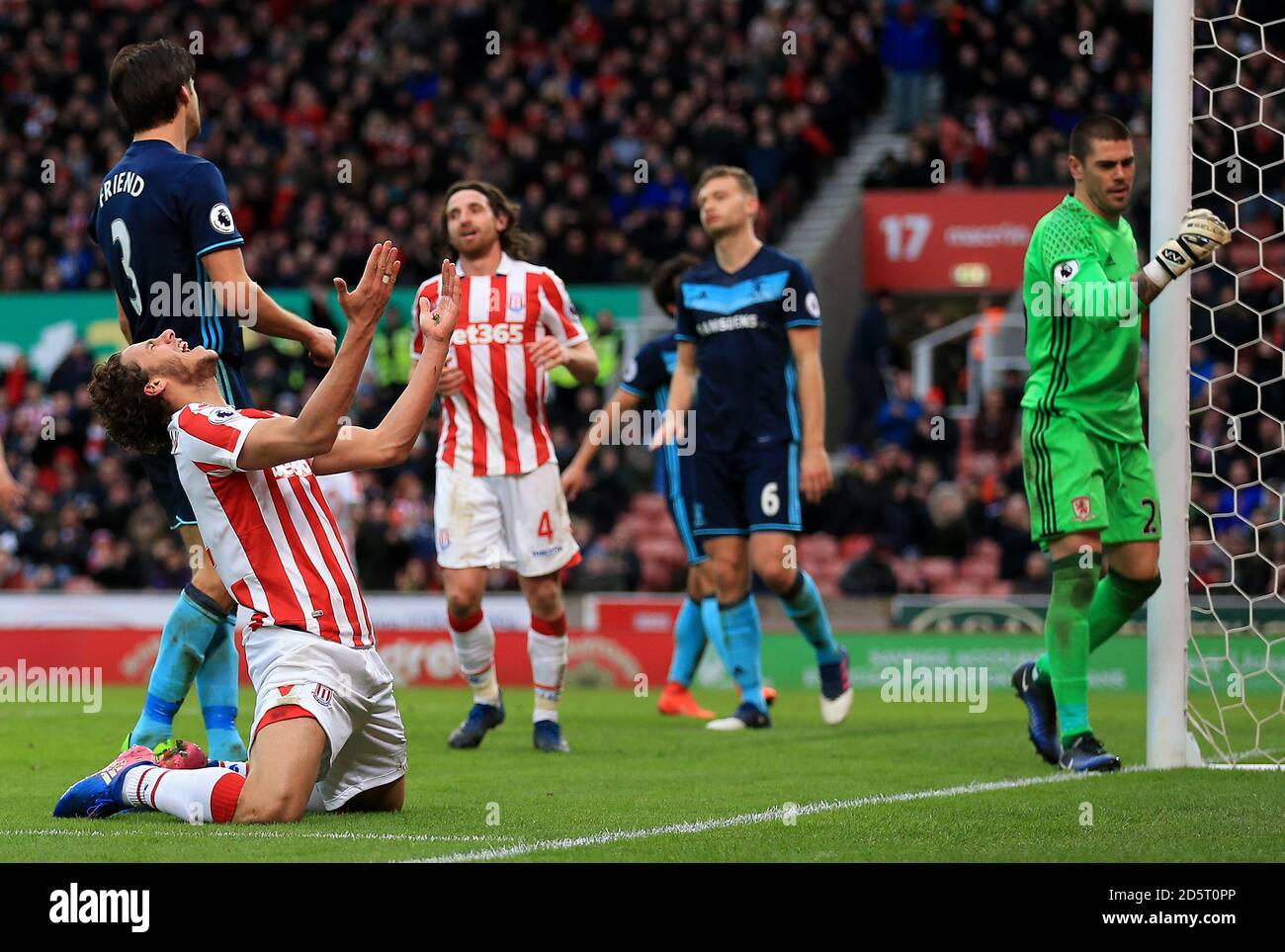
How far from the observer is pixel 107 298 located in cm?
2103

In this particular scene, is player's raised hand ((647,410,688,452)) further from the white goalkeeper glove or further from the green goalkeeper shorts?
the white goalkeeper glove

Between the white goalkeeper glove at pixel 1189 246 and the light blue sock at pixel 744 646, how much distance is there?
3269 millimetres

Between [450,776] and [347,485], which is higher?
[347,485]

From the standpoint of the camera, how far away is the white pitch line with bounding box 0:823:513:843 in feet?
16.5

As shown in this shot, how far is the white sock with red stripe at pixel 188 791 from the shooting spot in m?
5.40

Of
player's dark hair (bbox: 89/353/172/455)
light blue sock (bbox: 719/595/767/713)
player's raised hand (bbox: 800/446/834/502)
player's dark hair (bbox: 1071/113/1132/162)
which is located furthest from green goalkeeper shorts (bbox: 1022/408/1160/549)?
player's dark hair (bbox: 89/353/172/455)

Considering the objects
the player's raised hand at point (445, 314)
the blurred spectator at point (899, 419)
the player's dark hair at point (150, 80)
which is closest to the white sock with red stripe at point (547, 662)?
the player's dark hair at point (150, 80)

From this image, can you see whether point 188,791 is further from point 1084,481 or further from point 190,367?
point 1084,481

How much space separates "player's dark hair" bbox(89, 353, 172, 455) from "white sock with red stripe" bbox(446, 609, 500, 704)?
116 inches

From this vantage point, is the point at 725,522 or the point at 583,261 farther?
the point at 583,261
